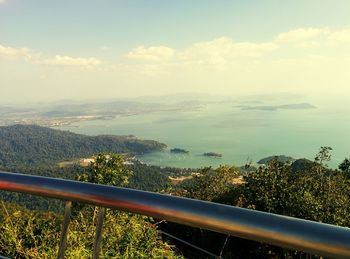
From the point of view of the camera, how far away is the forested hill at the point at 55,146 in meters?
105

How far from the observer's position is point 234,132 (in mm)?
127500

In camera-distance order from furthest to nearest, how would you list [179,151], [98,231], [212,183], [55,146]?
[55,146]
[179,151]
[212,183]
[98,231]

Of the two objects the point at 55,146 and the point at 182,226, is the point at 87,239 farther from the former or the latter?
the point at 55,146

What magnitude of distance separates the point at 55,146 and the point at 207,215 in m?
120

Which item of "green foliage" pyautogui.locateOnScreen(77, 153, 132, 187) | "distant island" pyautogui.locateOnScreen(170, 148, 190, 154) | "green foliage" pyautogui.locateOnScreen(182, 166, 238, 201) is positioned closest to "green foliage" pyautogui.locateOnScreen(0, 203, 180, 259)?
"green foliage" pyautogui.locateOnScreen(77, 153, 132, 187)

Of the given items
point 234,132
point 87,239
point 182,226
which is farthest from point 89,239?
point 234,132

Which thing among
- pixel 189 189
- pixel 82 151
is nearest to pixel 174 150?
pixel 82 151

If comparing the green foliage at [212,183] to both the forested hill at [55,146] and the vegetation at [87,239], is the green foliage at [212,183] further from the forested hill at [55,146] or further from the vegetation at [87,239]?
the forested hill at [55,146]

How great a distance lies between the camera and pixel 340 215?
15023 millimetres

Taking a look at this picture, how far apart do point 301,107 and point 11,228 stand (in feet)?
634

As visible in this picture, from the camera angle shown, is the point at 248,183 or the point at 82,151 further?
the point at 82,151

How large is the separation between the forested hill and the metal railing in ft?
331

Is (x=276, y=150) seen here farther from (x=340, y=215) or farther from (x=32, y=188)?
(x=32, y=188)

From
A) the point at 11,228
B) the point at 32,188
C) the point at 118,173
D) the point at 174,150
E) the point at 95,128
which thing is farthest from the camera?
the point at 95,128
